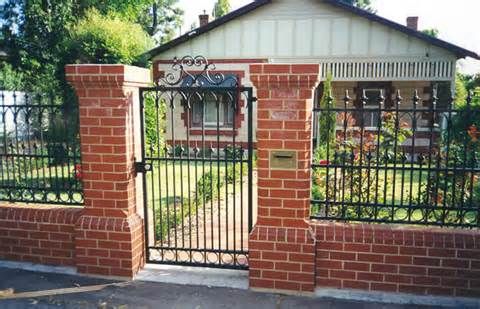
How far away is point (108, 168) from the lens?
3.98m

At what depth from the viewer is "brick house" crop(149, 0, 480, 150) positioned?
43.9 feet

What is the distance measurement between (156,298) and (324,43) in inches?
479

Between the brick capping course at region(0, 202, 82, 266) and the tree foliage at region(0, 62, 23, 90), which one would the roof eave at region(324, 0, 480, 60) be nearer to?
the brick capping course at region(0, 202, 82, 266)

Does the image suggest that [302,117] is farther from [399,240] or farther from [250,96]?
[399,240]

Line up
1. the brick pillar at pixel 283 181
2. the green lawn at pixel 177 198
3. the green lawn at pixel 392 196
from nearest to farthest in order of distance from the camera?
the brick pillar at pixel 283 181, the green lawn at pixel 392 196, the green lawn at pixel 177 198

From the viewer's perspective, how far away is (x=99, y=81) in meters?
3.80

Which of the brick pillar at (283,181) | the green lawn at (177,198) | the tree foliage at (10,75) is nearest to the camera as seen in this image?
the brick pillar at (283,181)

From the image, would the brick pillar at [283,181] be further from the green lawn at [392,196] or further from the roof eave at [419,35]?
the roof eave at [419,35]

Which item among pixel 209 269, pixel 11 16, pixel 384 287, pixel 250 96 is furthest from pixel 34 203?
pixel 11 16

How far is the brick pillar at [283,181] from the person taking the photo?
3.56 m

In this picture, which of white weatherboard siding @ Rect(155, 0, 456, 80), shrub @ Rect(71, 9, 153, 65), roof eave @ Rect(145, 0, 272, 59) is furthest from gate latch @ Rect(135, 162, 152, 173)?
roof eave @ Rect(145, 0, 272, 59)

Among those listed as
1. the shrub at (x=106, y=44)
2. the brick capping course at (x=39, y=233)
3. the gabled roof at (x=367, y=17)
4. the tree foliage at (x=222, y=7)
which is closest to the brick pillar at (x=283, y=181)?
the brick capping course at (x=39, y=233)

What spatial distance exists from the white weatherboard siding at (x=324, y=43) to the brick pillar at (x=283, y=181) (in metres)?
11.0

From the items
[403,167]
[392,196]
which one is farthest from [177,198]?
[403,167]
